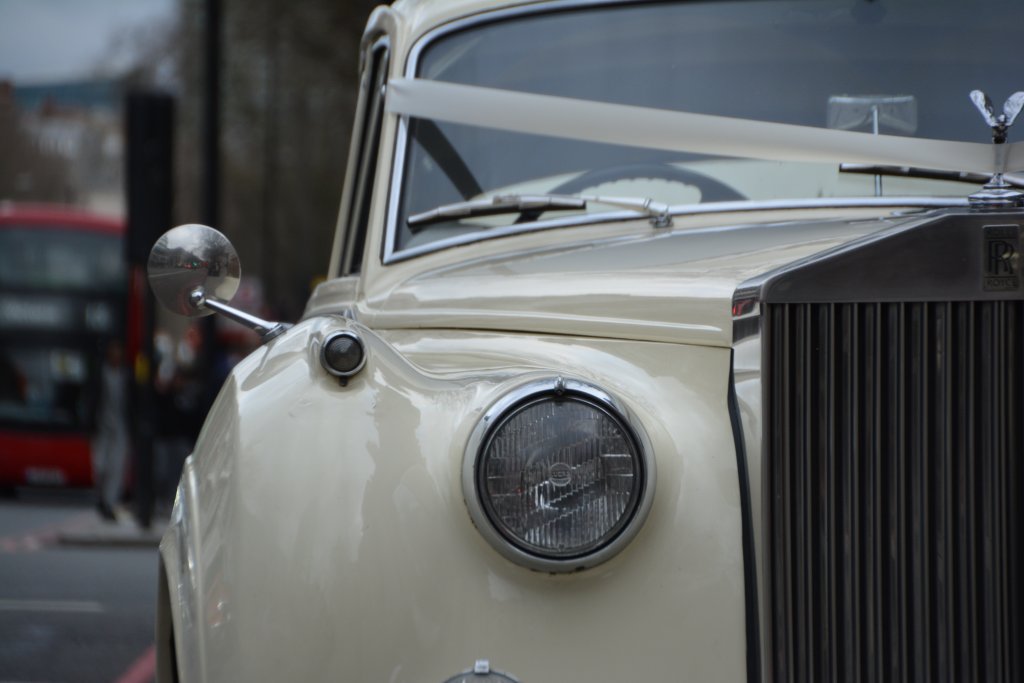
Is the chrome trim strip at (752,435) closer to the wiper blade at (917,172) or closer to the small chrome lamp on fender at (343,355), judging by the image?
the small chrome lamp on fender at (343,355)

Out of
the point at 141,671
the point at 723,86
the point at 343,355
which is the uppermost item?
the point at 723,86

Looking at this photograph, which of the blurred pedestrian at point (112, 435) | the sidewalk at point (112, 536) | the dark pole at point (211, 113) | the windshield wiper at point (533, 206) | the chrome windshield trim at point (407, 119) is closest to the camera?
the windshield wiper at point (533, 206)

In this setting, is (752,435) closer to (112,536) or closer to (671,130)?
(671,130)

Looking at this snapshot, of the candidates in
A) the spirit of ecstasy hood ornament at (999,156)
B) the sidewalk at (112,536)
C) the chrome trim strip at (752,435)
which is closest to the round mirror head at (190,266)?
the chrome trim strip at (752,435)

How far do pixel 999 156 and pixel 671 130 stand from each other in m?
0.77

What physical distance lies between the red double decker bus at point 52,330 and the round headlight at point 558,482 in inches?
645

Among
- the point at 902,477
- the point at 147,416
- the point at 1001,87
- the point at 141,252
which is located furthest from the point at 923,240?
the point at 147,416

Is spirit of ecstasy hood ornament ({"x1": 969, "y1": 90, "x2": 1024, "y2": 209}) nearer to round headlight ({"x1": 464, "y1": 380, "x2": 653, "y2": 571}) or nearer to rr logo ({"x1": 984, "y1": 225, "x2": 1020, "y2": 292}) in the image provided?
rr logo ({"x1": 984, "y1": 225, "x2": 1020, "y2": 292})

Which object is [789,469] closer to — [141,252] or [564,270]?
[564,270]

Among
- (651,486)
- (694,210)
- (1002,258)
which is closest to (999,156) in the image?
(1002,258)

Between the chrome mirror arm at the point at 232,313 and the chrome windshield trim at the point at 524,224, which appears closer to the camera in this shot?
the chrome mirror arm at the point at 232,313

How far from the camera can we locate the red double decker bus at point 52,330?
58.0ft

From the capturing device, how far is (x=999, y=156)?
103 inches

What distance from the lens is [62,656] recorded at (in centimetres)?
682
